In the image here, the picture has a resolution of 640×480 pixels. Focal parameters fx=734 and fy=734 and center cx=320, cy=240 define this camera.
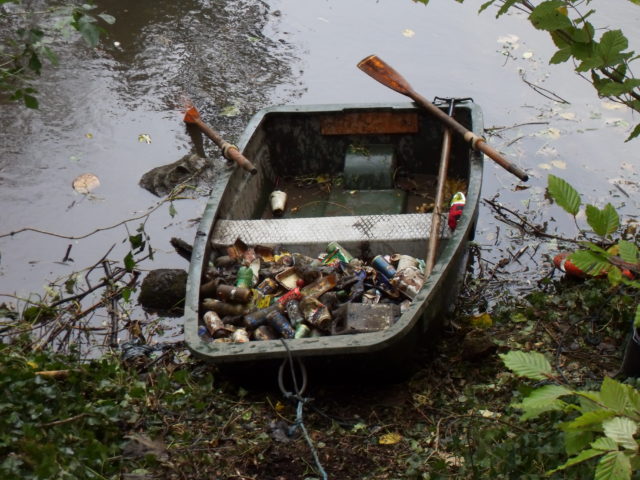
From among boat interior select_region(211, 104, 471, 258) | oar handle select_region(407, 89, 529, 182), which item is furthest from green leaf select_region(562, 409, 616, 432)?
boat interior select_region(211, 104, 471, 258)

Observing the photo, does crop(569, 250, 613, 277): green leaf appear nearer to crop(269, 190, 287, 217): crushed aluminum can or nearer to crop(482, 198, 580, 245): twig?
crop(269, 190, 287, 217): crushed aluminum can

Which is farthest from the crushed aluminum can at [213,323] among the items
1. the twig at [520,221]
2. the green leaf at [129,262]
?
the twig at [520,221]

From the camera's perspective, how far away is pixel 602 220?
1.66 metres

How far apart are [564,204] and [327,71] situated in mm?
6342

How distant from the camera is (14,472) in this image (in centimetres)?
261

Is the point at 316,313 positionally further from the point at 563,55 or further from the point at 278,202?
the point at 563,55

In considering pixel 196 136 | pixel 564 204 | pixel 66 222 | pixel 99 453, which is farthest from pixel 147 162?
pixel 564 204

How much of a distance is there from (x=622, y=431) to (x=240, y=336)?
2680 millimetres

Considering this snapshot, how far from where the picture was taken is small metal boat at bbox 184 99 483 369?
3.52 metres

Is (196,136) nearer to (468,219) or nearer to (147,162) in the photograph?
(147,162)

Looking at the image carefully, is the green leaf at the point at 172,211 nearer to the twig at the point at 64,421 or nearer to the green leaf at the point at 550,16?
the twig at the point at 64,421

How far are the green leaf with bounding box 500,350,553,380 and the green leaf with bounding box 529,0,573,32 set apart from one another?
816mm

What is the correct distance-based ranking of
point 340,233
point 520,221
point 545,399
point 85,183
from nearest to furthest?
point 545,399, point 340,233, point 520,221, point 85,183

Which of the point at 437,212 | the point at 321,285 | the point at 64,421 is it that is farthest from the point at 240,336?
the point at 437,212
